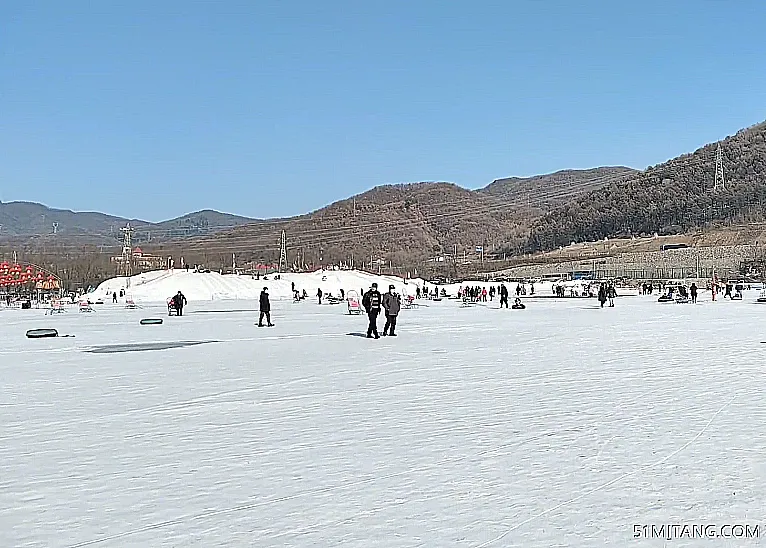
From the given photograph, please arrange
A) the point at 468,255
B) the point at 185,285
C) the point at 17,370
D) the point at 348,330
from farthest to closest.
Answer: the point at 468,255 < the point at 185,285 < the point at 348,330 < the point at 17,370

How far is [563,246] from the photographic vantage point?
169 metres

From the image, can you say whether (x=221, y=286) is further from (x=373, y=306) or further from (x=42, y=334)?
(x=373, y=306)

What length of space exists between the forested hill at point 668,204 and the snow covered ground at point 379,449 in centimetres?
15833

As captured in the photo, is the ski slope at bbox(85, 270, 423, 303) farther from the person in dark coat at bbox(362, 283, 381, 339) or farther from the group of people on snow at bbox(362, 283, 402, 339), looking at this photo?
the person in dark coat at bbox(362, 283, 381, 339)

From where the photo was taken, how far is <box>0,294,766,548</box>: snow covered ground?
6.09 m

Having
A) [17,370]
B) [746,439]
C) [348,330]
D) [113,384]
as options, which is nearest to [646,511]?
[746,439]

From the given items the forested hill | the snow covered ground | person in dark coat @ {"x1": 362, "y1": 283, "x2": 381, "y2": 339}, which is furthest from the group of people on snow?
the forested hill

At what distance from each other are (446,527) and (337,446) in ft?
9.65

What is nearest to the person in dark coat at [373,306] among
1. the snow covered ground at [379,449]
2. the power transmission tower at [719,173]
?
the snow covered ground at [379,449]

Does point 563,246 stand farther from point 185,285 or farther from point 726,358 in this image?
point 726,358

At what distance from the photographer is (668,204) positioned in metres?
179

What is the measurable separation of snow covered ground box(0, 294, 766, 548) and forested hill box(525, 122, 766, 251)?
519ft

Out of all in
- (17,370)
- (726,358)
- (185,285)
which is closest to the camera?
(17,370)

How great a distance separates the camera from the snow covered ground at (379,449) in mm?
6090
